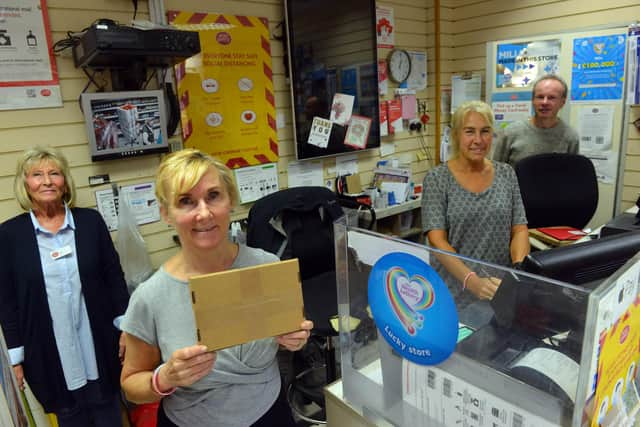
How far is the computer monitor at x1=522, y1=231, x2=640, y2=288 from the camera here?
85 cm

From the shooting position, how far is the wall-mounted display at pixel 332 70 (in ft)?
10.6

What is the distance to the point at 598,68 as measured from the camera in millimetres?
3299

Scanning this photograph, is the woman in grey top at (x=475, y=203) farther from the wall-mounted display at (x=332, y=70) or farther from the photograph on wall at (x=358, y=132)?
the photograph on wall at (x=358, y=132)

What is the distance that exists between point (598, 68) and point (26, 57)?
3.70m

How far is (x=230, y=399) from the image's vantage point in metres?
1.21

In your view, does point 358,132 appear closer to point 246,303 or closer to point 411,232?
point 411,232

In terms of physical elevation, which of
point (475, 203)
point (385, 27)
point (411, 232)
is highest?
point (385, 27)

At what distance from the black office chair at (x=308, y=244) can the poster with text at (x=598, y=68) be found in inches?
87.4

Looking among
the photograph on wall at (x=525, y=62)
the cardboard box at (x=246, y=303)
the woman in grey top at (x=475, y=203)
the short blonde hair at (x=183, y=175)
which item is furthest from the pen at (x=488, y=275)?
the photograph on wall at (x=525, y=62)

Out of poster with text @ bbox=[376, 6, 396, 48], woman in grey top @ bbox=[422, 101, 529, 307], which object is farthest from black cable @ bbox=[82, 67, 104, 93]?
poster with text @ bbox=[376, 6, 396, 48]

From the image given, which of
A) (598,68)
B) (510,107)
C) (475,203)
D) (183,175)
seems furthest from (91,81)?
(598,68)

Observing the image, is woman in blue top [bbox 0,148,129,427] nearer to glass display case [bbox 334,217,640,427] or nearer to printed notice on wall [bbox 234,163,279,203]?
printed notice on wall [bbox 234,163,279,203]

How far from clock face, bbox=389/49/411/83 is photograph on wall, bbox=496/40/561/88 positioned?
774 millimetres

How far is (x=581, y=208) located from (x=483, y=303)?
246 centimetres
